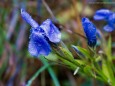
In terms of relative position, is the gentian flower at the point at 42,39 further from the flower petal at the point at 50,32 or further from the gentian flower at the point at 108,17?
the gentian flower at the point at 108,17

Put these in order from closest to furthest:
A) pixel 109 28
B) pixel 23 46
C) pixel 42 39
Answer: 1. pixel 42 39
2. pixel 109 28
3. pixel 23 46

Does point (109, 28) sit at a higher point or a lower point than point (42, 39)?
lower

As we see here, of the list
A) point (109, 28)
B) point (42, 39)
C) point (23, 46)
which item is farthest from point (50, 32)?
point (23, 46)

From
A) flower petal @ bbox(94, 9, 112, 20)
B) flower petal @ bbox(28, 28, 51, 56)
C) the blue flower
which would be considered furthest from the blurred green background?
flower petal @ bbox(28, 28, 51, 56)

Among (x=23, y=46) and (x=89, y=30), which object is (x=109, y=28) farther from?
(x=23, y=46)

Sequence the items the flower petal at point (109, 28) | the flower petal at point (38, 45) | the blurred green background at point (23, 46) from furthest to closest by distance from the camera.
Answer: the blurred green background at point (23, 46) → the flower petal at point (109, 28) → the flower petal at point (38, 45)

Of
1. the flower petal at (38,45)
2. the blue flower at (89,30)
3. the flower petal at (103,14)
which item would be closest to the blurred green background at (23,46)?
the flower petal at (103,14)
